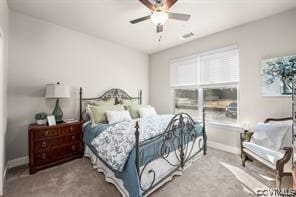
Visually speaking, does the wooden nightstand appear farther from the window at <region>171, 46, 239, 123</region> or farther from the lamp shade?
the window at <region>171, 46, 239, 123</region>

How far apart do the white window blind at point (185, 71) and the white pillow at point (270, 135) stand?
2.06 m

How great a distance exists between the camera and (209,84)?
4133 millimetres

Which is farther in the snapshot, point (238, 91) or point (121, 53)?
point (121, 53)

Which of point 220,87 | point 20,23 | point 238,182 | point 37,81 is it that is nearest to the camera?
point 238,182

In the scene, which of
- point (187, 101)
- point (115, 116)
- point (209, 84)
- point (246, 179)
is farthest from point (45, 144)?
point (209, 84)

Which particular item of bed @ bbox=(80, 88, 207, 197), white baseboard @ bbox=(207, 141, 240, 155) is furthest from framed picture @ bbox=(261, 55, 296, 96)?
bed @ bbox=(80, 88, 207, 197)

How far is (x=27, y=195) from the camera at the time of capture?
2131 millimetres

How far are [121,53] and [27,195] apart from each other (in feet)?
12.6

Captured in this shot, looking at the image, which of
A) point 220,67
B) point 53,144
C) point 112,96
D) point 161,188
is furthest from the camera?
point 112,96

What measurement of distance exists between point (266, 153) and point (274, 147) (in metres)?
0.28

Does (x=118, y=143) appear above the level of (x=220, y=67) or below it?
below

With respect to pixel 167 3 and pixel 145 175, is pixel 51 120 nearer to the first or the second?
pixel 145 175

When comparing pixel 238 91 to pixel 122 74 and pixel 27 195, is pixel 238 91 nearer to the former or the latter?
pixel 122 74

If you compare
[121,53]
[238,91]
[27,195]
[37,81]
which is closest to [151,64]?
[121,53]
